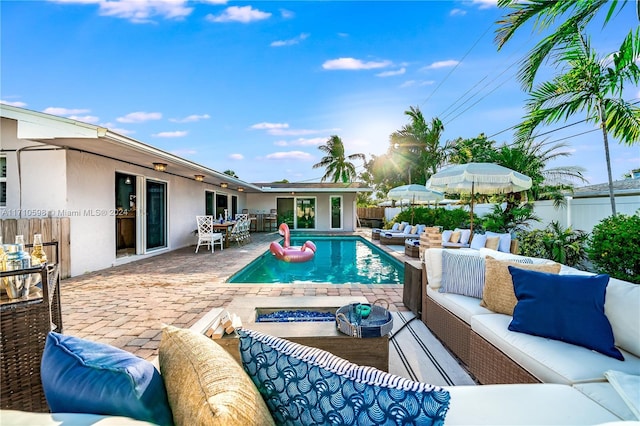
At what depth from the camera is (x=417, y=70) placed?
10.9m

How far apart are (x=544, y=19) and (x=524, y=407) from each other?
17.2ft

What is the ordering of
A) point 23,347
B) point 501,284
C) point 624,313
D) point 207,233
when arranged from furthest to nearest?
point 207,233 < point 501,284 < point 624,313 < point 23,347

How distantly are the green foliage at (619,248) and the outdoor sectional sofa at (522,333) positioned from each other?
2310 millimetres

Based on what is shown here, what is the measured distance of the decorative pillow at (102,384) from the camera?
82 cm

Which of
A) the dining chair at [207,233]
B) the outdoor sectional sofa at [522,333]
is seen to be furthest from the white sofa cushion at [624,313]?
the dining chair at [207,233]

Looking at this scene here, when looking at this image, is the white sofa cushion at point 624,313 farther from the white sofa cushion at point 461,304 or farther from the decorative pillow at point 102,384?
the decorative pillow at point 102,384

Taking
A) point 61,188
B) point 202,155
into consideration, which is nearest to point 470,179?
point 61,188

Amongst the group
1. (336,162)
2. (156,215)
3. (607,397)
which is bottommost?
(607,397)

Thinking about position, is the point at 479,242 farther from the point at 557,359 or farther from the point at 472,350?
the point at 557,359

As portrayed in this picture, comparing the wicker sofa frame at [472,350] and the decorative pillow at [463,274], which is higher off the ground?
the decorative pillow at [463,274]

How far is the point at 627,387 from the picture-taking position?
144 centimetres

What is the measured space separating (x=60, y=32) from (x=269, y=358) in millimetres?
8729

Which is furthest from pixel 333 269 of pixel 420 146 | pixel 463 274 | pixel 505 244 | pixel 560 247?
pixel 420 146

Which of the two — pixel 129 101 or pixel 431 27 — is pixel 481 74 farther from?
pixel 129 101
